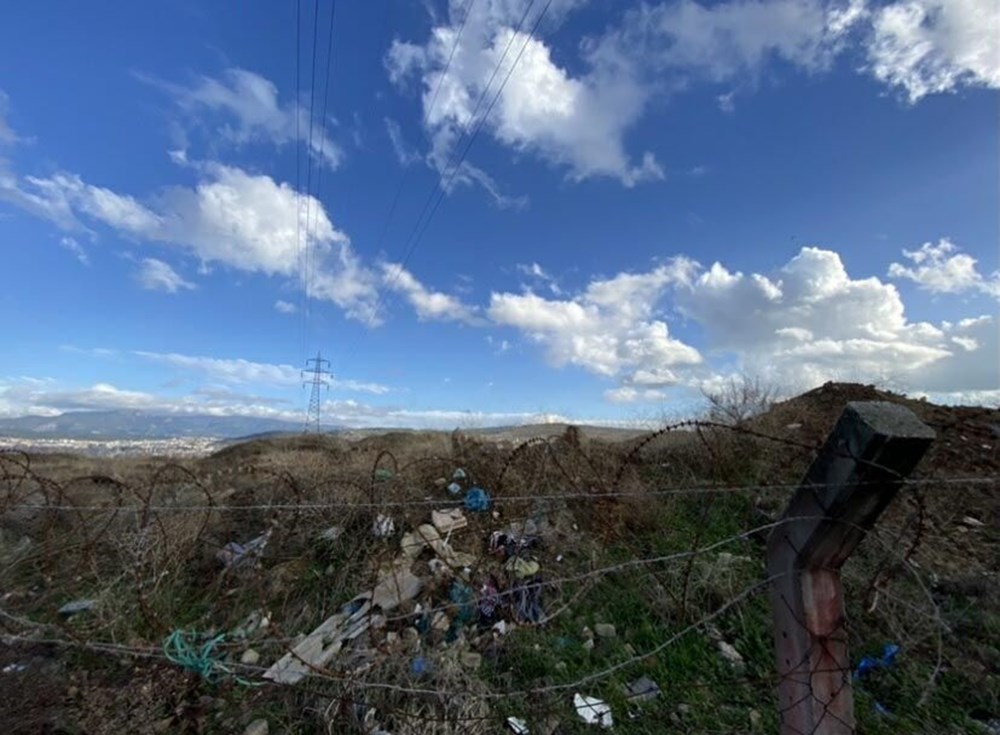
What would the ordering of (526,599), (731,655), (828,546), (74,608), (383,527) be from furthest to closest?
(383,527)
(74,608)
(526,599)
(731,655)
(828,546)

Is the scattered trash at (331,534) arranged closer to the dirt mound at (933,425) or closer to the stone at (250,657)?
the stone at (250,657)

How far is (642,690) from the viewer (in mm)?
3826

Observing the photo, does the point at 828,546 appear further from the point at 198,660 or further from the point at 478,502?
the point at 478,502

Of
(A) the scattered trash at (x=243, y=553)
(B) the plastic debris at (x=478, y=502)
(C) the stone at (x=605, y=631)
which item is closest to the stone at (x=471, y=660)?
(C) the stone at (x=605, y=631)

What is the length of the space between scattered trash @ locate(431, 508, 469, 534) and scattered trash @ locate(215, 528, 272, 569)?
6.97 ft

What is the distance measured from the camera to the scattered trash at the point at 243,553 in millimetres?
6117

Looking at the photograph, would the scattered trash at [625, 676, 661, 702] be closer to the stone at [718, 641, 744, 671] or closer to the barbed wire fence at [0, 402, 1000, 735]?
the barbed wire fence at [0, 402, 1000, 735]

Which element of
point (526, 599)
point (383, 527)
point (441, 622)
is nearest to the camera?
point (441, 622)

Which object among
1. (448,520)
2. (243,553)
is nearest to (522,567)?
(448,520)

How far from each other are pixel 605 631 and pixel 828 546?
3262 mm

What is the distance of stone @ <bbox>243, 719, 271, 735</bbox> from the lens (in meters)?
3.61

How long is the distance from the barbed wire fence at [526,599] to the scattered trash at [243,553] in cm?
3

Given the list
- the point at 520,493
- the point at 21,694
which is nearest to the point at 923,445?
the point at 21,694

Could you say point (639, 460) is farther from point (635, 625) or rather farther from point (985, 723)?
point (985, 723)
